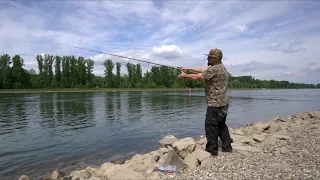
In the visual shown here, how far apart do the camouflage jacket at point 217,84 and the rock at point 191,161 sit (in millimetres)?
1548

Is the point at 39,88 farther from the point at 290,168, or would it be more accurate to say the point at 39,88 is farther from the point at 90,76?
the point at 290,168

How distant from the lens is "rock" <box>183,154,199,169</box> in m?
6.73

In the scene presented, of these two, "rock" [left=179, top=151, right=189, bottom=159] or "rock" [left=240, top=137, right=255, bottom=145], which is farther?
"rock" [left=240, top=137, right=255, bottom=145]

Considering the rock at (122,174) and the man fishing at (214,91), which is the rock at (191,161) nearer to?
the man fishing at (214,91)

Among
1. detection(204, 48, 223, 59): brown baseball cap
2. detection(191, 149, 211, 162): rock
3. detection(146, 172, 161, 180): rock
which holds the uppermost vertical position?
detection(204, 48, 223, 59): brown baseball cap

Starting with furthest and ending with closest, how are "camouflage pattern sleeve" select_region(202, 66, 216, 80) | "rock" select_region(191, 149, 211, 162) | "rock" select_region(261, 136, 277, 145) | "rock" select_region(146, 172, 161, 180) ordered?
"rock" select_region(261, 136, 277, 145)
"camouflage pattern sleeve" select_region(202, 66, 216, 80)
"rock" select_region(191, 149, 211, 162)
"rock" select_region(146, 172, 161, 180)

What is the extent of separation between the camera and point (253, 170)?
597cm

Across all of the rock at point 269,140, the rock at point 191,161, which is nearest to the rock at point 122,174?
the rock at point 191,161

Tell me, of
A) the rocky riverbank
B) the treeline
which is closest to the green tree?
the treeline

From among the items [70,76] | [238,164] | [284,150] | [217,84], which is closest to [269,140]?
[284,150]

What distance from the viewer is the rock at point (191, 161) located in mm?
6734

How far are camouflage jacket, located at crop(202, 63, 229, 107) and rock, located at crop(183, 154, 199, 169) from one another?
5.08 feet

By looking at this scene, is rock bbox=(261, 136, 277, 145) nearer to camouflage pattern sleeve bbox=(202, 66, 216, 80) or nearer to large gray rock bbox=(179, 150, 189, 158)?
Result: large gray rock bbox=(179, 150, 189, 158)

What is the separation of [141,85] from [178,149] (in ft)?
391
